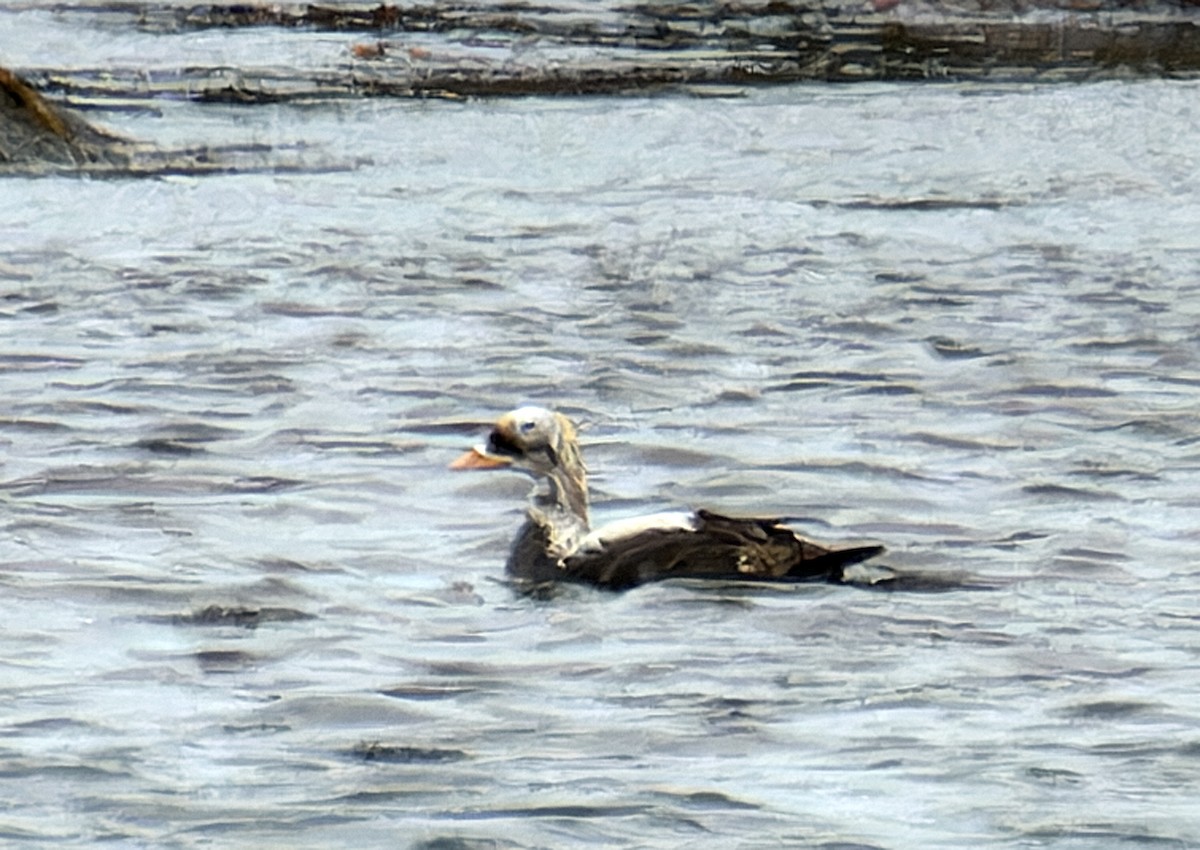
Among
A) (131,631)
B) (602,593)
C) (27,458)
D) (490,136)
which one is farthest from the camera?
(490,136)

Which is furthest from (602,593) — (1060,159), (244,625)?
(1060,159)

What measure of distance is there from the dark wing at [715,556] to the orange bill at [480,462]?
0.58 meters

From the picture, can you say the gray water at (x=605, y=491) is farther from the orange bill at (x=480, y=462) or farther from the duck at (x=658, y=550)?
the orange bill at (x=480, y=462)

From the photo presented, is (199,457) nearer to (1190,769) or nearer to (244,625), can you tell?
(244,625)

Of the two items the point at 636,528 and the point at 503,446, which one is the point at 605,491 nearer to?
the point at 503,446

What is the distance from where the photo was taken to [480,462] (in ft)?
28.9

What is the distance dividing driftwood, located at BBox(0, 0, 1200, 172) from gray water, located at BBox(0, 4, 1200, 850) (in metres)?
2.88

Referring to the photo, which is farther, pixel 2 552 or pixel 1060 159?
pixel 1060 159

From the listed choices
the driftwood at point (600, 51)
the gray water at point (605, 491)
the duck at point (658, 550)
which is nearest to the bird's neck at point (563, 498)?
the duck at point (658, 550)

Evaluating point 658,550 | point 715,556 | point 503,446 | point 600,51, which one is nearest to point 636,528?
point 658,550

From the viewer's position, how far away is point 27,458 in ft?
32.5

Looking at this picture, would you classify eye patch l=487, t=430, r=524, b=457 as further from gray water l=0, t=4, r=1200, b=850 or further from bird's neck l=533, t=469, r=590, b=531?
gray water l=0, t=4, r=1200, b=850

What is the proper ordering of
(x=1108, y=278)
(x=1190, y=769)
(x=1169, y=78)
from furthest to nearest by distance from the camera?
(x=1169, y=78) → (x=1108, y=278) → (x=1190, y=769)

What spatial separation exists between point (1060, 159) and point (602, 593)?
33.0 ft
